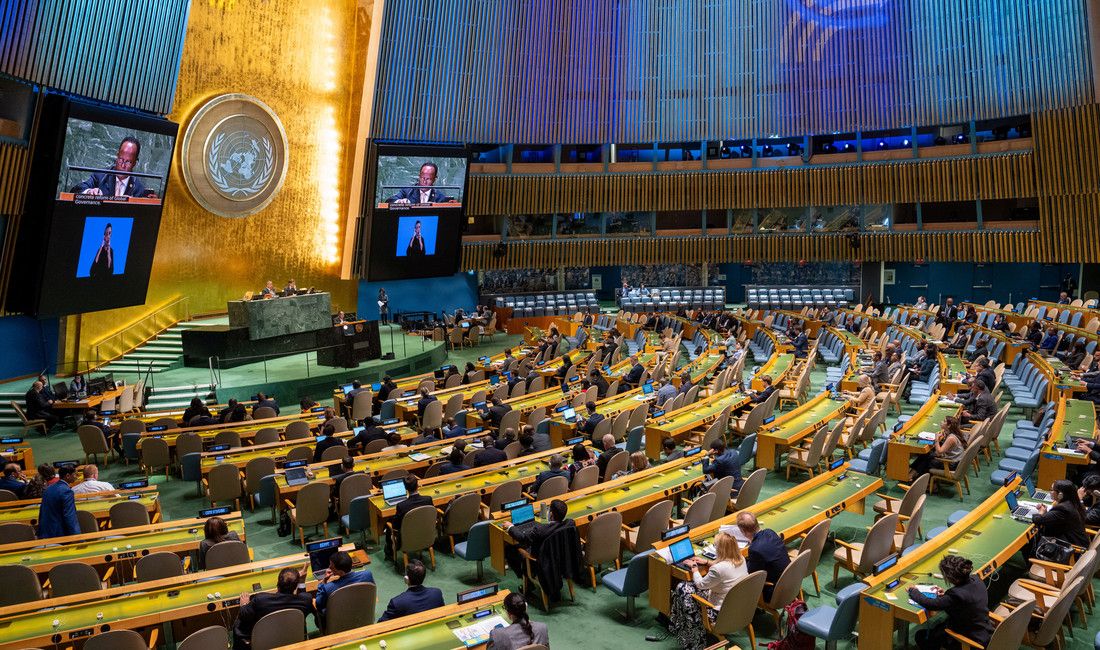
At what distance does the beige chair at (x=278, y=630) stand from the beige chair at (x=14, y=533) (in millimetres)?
3512

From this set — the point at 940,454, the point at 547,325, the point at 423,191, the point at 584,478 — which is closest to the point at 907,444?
the point at 940,454

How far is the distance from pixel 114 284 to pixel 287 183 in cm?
737

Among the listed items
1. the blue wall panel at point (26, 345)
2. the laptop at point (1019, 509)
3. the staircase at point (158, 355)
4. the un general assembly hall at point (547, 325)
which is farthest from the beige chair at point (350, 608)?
the blue wall panel at point (26, 345)

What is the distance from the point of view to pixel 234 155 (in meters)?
22.2

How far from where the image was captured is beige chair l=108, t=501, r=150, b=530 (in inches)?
→ 327

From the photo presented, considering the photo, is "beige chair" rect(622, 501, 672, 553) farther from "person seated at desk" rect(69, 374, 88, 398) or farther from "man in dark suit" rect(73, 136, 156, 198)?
"man in dark suit" rect(73, 136, 156, 198)

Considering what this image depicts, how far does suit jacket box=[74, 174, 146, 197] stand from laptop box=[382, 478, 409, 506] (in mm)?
11684

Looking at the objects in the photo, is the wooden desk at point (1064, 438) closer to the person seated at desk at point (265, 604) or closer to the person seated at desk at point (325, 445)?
the person seated at desk at point (265, 604)

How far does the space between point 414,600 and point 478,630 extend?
0.64 meters

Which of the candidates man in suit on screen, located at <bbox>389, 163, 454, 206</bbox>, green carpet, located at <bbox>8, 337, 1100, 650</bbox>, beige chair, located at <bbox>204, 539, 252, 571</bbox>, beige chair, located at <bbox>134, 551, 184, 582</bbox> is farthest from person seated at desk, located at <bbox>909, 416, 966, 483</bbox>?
man in suit on screen, located at <bbox>389, 163, 454, 206</bbox>

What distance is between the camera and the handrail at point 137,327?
1906 centimetres

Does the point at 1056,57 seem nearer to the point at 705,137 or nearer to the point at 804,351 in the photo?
the point at 705,137

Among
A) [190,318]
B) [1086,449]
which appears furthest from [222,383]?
[1086,449]

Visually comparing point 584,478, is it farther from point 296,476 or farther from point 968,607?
point 968,607
